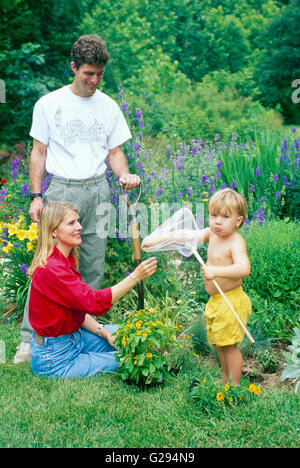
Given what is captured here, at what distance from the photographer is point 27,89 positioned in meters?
8.75

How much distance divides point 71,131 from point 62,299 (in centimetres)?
128

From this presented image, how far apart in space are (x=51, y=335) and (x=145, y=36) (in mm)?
14738

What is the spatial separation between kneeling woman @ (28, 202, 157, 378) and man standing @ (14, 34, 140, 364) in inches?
16.0

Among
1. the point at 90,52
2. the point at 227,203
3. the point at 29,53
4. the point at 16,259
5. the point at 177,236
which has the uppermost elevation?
the point at 29,53

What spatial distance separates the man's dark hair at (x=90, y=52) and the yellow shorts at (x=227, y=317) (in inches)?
73.7

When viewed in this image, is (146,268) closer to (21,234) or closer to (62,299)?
(62,299)

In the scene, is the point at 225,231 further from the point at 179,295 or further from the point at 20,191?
the point at 20,191

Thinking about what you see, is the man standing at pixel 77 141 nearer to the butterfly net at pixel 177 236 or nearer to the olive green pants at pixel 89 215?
the olive green pants at pixel 89 215

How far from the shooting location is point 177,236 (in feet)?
10.4

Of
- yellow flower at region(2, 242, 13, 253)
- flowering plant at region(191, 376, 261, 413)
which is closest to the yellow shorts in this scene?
flowering plant at region(191, 376, 261, 413)

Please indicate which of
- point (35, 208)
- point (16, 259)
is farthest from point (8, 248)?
point (35, 208)

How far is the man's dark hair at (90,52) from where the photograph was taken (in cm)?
361
